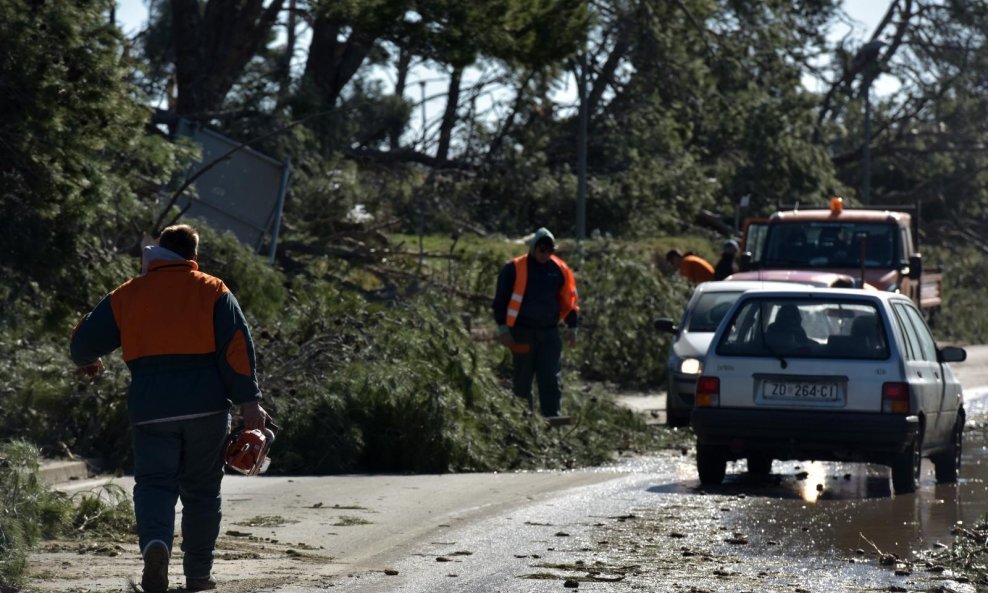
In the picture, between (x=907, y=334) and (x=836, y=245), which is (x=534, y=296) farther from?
(x=836, y=245)

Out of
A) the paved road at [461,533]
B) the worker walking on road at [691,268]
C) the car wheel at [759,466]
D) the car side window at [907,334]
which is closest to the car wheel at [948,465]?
the car side window at [907,334]

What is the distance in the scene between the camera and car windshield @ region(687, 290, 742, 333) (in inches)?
628

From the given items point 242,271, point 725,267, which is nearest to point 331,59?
→ point 725,267

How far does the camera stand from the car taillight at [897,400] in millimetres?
11242

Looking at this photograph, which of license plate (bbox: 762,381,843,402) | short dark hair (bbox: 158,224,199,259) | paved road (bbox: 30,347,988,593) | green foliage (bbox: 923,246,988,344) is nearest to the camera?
short dark hair (bbox: 158,224,199,259)

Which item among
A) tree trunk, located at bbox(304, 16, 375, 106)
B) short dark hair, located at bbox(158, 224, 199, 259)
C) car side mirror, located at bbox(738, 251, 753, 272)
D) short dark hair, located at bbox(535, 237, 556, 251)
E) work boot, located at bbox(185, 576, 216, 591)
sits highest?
tree trunk, located at bbox(304, 16, 375, 106)

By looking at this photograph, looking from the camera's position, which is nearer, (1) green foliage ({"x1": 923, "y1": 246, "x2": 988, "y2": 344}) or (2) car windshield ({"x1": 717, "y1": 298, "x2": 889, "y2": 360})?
(2) car windshield ({"x1": 717, "y1": 298, "x2": 889, "y2": 360})

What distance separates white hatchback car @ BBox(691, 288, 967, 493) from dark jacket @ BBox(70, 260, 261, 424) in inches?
201

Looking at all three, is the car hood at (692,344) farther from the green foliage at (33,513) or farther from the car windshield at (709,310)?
the green foliage at (33,513)

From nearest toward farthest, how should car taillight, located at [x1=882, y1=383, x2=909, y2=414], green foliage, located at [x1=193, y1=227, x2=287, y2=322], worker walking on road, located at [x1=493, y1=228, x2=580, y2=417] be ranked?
car taillight, located at [x1=882, y1=383, x2=909, y2=414] → worker walking on road, located at [x1=493, y1=228, x2=580, y2=417] → green foliage, located at [x1=193, y1=227, x2=287, y2=322]

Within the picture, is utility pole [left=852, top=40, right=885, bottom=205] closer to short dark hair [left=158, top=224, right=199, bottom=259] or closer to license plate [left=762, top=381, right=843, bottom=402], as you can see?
license plate [left=762, top=381, right=843, bottom=402]

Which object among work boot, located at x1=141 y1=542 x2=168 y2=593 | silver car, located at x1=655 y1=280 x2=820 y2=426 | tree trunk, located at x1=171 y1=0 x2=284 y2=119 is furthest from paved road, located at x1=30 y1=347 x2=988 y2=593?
tree trunk, located at x1=171 y1=0 x2=284 y2=119

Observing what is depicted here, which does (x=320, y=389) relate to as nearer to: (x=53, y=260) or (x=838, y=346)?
(x=53, y=260)

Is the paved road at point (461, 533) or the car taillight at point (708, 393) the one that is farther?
the car taillight at point (708, 393)
